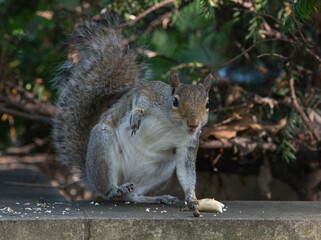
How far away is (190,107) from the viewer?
211 cm

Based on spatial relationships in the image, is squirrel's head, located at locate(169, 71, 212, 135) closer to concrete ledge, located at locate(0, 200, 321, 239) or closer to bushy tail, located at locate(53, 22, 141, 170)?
concrete ledge, located at locate(0, 200, 321, 239)

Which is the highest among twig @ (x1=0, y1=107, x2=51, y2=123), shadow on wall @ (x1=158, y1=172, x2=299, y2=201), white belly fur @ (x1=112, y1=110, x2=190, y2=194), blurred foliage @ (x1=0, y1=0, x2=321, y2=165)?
blurred foliage @ (x1=0, y1=0, x2=321, y2=165)

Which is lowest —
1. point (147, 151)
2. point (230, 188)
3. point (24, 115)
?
point (230, 188)

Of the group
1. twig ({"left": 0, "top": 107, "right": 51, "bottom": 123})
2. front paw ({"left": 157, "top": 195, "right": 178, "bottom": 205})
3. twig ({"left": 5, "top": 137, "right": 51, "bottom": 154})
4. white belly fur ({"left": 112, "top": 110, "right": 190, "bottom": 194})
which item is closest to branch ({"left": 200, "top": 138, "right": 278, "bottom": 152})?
white belly fur ({"left": 112, "top": 110, "right": 190, "bottom": 194})

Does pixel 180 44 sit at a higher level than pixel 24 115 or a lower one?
higher

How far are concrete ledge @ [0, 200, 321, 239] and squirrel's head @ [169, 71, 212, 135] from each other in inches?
12.6

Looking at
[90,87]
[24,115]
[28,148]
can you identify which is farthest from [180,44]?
[28,148]

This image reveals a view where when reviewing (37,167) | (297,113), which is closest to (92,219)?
(297,113)

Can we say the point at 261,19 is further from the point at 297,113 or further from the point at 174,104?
the point at 174,104

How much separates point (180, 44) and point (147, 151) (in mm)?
1576

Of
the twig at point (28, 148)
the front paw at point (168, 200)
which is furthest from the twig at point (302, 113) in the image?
the twig at point (28, 148)

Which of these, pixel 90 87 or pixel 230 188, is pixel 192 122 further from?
pixel 230 188

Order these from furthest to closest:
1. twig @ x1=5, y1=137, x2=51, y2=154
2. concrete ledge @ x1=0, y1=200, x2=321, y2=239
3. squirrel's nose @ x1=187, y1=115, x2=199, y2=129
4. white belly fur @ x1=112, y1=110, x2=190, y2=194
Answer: twig @ x1=5, y1=137, x2=51, y2=154 < white belly fur @ x1=112, y1=110, x2=190, y2=194 < squirrel's nose @ x1=187, y1=115, x2=199, y2=129 < concrete ledge @ x1=0, y1=200, x2=321, y2=239

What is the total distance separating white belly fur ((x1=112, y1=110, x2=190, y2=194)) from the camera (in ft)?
7.56
